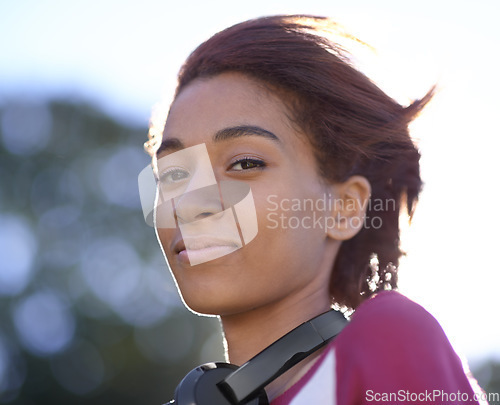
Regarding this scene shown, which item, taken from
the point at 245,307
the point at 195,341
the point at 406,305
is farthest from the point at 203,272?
the point at 195,341

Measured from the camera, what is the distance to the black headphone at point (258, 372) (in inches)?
104

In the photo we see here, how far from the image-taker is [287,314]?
120 inches

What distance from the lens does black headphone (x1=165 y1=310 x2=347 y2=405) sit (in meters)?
2.65

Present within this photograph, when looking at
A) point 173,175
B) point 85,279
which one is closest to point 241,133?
point 173,175

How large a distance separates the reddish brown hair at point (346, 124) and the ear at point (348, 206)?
0.05 metres

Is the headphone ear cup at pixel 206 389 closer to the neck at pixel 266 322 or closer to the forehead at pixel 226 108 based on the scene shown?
the neck at pixel 266 322

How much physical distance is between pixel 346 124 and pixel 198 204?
0.81 m

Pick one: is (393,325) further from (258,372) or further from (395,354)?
(258,372)

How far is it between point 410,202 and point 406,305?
119cm

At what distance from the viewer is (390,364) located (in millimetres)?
2209

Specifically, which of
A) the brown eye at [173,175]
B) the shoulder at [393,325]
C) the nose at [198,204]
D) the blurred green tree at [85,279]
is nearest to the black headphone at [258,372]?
the shoulder at [393,325]

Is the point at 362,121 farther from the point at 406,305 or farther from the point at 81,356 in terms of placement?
the point at 81,356

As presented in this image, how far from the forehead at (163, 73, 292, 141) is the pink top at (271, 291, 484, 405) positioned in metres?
1.10

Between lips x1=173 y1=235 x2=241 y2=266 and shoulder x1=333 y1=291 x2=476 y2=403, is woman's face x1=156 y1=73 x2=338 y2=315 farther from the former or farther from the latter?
shoulder x1=333 y1=291 x2=476 y2=403
